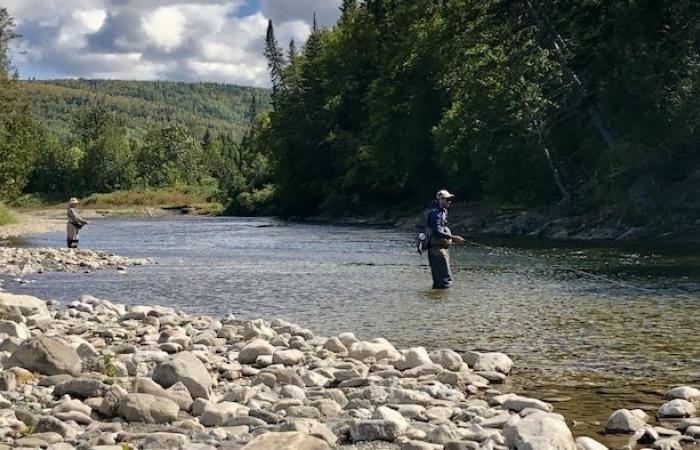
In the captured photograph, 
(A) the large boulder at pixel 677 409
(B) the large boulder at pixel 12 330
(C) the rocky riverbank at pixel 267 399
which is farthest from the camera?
(B) the large boulder at pixel 12 330

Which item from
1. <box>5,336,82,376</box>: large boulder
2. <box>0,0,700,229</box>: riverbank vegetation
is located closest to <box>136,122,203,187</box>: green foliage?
<box>0,0,700,229</box>: riverbank vegetation

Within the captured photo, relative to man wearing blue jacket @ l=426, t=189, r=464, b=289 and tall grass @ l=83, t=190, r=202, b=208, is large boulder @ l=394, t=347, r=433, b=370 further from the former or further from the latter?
tall grass @ l=83, t=190, r=202, b=208

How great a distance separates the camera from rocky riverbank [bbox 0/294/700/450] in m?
7.18

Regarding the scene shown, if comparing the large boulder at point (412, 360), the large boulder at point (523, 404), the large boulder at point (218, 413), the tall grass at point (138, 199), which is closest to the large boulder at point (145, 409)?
the large boulder at point (218, 413)

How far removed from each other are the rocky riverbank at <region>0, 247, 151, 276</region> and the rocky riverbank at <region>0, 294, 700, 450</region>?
1390 cm

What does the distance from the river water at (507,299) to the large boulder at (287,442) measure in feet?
9.17

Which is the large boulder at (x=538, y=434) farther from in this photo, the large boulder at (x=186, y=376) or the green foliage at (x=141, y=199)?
the green foliage at (x=141, y=199)

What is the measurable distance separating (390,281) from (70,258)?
11.9m

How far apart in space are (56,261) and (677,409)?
75.1ft

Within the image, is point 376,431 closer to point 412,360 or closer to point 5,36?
point 412,360

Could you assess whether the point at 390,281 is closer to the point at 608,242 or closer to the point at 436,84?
the point at 608,242

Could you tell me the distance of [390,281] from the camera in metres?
21.9

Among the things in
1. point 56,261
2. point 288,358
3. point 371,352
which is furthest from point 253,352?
point 56,261

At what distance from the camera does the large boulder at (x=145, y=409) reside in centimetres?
803
